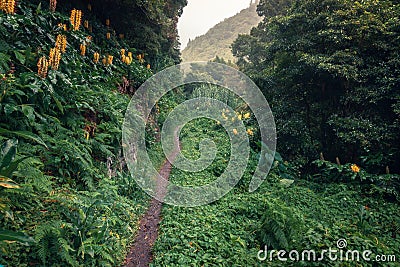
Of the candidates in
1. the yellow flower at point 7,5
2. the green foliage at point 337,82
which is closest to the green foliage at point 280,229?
the green foliage at point 337,82

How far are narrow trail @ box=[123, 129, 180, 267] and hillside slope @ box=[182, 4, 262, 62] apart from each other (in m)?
44.6

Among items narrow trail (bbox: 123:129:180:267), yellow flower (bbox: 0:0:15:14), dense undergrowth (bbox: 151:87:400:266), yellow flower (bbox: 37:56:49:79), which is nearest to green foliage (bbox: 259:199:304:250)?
dense undergrowth (bbox: 151:87:400:266)

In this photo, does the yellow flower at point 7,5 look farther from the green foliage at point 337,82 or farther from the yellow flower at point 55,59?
the green foliage at point 337,82

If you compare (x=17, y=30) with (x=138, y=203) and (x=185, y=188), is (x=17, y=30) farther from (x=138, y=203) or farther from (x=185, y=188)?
(x=185, y=188)

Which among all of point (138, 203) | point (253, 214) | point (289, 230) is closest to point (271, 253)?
point (289, 230)

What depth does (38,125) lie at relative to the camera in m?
4.07

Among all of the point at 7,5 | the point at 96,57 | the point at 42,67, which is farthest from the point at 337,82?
the point at 7,5

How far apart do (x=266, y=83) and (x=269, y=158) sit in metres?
3.57

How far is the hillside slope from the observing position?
50344 mm

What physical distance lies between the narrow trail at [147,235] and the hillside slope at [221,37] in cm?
4463

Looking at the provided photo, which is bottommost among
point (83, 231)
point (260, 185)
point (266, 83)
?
point (83, 231)

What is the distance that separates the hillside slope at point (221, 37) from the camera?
5034 cm

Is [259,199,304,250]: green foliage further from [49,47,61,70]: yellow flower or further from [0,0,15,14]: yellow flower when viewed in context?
[0,0,15,14]: yellow flower

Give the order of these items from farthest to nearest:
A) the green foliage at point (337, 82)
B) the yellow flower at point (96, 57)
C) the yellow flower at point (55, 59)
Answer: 1. the green foliage at point (337, 82)
2. the yellow flower at point (96, 57)
3. the yellow flower at point (55, 59)
